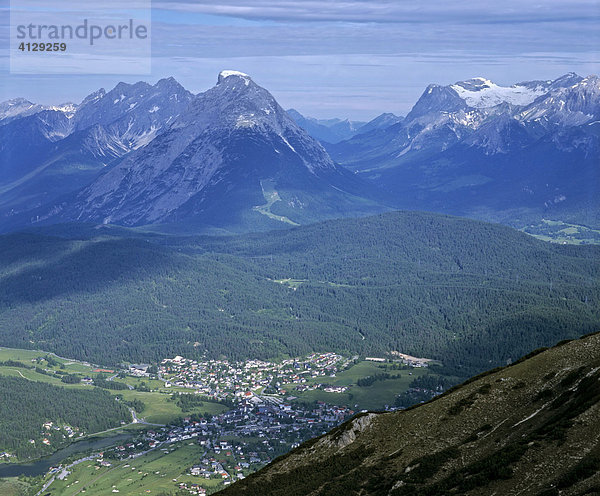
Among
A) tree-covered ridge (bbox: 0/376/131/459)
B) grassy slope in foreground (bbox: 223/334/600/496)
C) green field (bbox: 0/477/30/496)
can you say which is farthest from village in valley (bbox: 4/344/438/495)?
grassy slope in foreground (bbox: 223/334/600/496)

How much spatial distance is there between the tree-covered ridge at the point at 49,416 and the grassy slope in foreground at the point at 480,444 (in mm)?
95019

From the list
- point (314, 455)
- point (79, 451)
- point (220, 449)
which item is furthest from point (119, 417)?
point (314, 455)

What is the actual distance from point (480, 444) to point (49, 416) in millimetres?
133109

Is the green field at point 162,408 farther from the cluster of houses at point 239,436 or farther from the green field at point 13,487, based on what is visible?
the green field at point 13,487

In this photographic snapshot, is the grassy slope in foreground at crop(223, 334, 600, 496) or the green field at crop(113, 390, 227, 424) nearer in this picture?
the grassy slope in foreground at crop(223, 334, 600, 496)

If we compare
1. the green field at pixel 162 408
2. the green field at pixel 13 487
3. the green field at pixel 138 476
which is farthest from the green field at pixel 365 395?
the green field at pixel 13 487

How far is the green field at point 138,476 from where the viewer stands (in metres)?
137

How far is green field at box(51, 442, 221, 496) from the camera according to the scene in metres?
137

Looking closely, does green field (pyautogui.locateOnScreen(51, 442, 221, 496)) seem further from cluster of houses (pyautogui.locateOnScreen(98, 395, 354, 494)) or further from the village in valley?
cluster of houses (pyautogui.locateOnScreen(98, 395, 354, 494))

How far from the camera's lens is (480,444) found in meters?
68.2

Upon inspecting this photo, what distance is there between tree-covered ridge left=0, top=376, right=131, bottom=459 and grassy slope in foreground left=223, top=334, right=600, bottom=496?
95.0 meters

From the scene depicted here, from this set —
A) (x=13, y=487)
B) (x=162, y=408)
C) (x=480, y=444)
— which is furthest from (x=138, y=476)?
(x=480, y=444)

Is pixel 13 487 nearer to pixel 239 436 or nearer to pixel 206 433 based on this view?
pixel 206 433

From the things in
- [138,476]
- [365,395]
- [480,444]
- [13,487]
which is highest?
[480,444]
